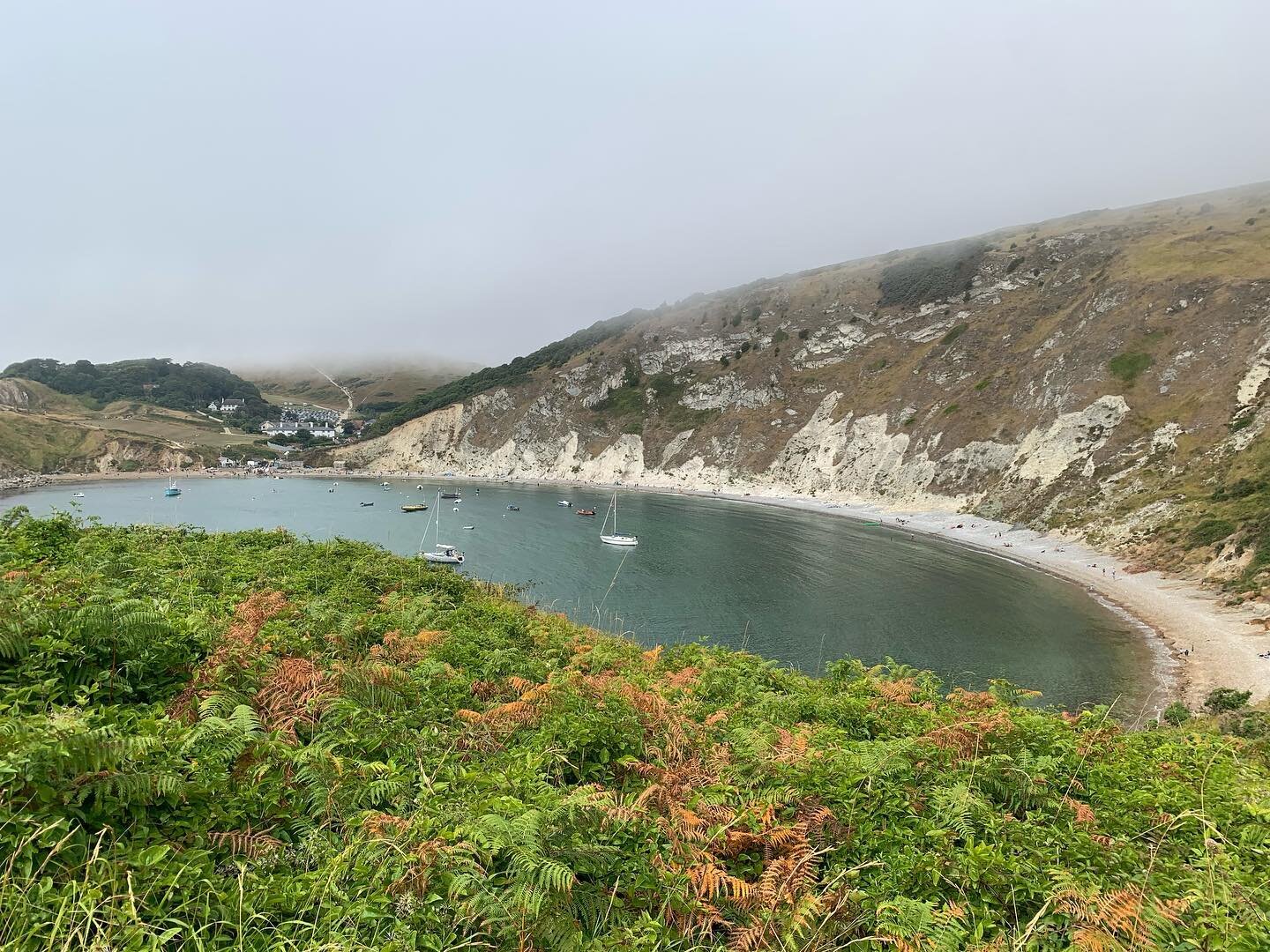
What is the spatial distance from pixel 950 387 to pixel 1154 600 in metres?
54.9

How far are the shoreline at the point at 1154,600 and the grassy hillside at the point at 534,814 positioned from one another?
26.8 meters

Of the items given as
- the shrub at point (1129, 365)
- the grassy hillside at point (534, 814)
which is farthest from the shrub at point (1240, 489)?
the grassy hillside at point (534, 814)

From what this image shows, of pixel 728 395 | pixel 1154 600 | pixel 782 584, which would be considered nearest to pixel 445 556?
pixel 782 584

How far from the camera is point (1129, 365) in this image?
67.6 meters

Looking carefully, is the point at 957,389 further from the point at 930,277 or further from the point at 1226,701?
the point at 1226,701

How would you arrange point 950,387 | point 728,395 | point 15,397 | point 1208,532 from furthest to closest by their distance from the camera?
point 15,397 → point 728,395 → point 950,387 → point 1208,532

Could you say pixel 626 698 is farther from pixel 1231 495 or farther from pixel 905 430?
pixel 905 430

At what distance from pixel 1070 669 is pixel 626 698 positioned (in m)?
31.6

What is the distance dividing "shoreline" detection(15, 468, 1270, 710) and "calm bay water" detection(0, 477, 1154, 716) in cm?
145

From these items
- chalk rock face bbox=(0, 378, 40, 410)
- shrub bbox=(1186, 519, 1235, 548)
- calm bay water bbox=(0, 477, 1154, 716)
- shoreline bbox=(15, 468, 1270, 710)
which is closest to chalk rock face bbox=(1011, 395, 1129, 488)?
shoreline bbox=(15, 468, 1270, 710)

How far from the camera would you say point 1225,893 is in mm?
3785

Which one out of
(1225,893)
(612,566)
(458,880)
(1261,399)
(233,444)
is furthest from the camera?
(233,444)

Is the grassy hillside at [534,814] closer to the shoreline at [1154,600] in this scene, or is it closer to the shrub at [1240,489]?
the shoreline at [1154,600]

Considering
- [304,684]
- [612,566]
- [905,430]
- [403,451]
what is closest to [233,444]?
[403,451]
